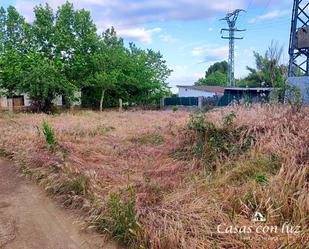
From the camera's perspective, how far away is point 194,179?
12.1 feet

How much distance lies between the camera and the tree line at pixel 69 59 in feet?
55.8

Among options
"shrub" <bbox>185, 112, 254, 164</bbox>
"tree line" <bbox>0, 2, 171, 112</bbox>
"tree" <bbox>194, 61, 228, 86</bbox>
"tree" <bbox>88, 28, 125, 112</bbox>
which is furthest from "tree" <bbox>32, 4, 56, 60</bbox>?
"tree" <bbox>194, 61, 228, 86</bbox>

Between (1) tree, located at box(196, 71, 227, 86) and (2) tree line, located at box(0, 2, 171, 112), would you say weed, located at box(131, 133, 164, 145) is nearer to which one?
(2) tree line, located at box(0, 2, 171, 112)

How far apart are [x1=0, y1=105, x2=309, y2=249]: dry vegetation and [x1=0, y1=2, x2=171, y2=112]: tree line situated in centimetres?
1209

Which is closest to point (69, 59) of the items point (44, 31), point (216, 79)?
point (44, 31)

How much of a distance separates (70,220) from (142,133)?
4.41 meters

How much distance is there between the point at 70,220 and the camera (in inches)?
122

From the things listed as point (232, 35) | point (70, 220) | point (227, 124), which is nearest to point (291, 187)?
point (227, 124)

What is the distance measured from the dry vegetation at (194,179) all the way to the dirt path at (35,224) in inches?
6.9

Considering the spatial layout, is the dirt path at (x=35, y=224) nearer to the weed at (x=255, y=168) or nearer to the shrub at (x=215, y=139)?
the weed at (x=255, y=168)

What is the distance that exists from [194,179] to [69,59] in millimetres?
17169

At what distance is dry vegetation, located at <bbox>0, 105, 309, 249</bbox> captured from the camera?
99.4 inches

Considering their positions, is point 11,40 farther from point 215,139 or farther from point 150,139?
point 215,139

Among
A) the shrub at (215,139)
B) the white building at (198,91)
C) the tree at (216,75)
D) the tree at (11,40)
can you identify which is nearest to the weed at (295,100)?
the shrub at (215,139)
